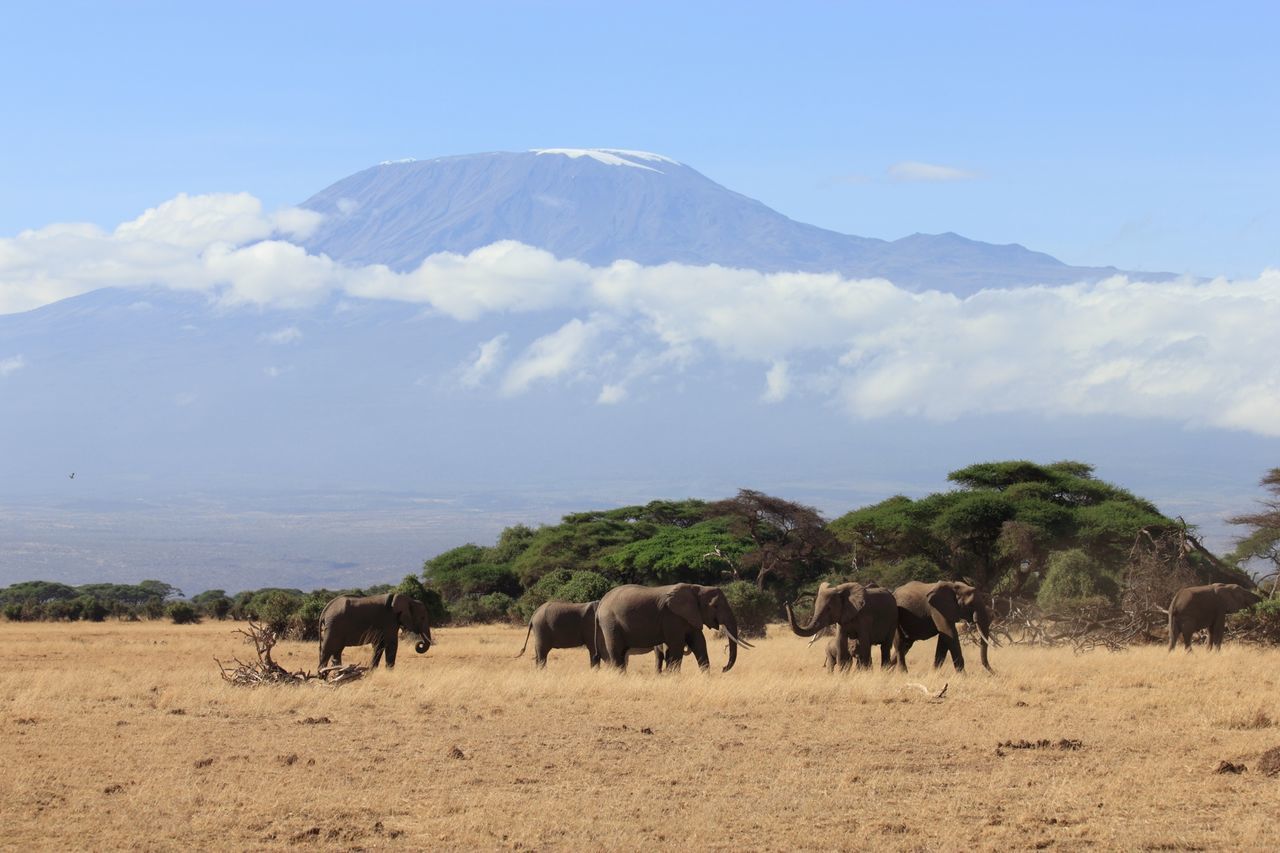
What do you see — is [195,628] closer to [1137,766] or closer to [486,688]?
[486,688]

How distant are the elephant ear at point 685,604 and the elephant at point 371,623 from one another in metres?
3.86

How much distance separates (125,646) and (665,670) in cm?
1452

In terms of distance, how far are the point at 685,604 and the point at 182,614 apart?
27.2 m

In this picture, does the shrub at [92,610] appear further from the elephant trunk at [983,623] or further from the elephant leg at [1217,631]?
the elephant leg at [1217,631]

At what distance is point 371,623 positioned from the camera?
24.3 meters

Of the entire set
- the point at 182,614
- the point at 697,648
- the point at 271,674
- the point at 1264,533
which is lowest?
the point at 271,674

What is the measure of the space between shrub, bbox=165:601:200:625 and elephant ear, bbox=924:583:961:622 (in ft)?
93.1

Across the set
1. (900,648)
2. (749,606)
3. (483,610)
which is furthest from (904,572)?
(900,648)

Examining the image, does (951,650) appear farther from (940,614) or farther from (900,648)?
(900,648)

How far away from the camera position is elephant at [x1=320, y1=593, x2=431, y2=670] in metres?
24.0

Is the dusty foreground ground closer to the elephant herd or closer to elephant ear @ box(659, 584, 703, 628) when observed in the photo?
the elephant herd

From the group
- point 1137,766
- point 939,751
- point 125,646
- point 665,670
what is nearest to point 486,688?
point 665,670

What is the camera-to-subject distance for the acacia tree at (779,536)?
46312 mm

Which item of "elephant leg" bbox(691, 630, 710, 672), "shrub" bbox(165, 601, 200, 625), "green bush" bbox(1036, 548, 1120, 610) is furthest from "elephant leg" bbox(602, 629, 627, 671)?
"shrub" bbox(165, 601, 200, 625)
